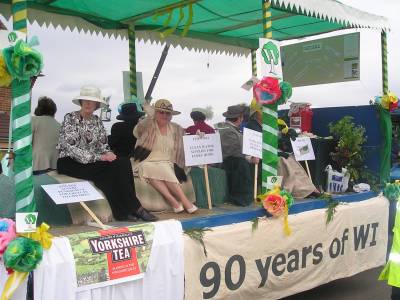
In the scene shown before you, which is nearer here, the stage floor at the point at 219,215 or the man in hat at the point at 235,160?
the stage floor at the point at 219,215

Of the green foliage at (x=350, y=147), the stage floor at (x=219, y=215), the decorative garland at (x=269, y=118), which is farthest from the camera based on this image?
the green foliage at (x=350, y=147)

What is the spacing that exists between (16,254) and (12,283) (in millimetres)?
226

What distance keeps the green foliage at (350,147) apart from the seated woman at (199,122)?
2.12 metres

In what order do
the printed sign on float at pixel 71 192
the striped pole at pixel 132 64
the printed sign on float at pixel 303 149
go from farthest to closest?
1. the striped pole at pixel 132 64
2. the printed sign on float at pixel 303 149
3. the printed sign on float at pixel 71 192

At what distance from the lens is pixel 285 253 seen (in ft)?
16.1

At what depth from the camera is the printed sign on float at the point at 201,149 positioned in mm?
4934

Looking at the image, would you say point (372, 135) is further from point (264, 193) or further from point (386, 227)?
point (264, 193)

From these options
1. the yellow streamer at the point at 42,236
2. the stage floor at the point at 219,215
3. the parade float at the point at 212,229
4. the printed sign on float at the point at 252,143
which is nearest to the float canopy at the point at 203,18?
the parade float at the point at 212,229

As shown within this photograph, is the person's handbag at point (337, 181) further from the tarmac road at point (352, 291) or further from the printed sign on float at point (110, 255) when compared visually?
the printed sign on float at point (110, 255)

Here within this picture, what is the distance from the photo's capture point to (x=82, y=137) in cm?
432

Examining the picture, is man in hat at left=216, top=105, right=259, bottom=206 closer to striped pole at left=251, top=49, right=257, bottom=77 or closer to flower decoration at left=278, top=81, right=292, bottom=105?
flower decoration at left=278, top=81, right=292, bottom=105

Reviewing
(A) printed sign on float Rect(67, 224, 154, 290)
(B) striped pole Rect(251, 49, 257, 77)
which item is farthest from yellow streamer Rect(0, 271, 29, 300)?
(B) striped pole Rect(251, 49, 257, 77)

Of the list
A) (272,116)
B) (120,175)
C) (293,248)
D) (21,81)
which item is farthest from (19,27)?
(293,248)

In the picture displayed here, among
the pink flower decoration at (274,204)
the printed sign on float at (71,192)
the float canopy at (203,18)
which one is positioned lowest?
the pink flower decoration at (274,204)
